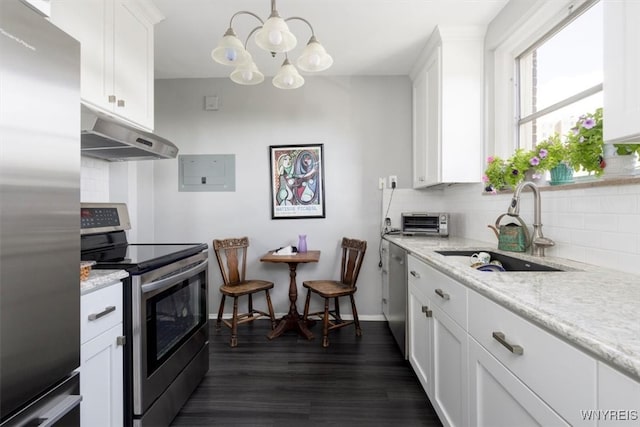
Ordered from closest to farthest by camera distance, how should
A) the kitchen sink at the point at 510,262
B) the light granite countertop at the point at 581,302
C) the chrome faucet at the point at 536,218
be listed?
the light granite countertop at the point at 581,302 < the kitchen sink at the point at 510,262 < the chrome faucet at the point at 536,218

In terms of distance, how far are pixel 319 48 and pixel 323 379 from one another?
6.61ft

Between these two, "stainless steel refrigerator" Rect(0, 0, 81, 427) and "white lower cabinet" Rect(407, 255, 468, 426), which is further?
"white lower cabinet" Rect(407, 255, 468, 426)

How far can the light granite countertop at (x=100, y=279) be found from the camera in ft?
3.29

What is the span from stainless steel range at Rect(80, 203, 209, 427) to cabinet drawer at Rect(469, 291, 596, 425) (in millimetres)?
1376

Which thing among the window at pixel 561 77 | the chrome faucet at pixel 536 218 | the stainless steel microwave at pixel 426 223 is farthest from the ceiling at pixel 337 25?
the stainless steel microwave at pixel 426 223

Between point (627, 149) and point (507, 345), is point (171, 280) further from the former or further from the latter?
point (627, 149)

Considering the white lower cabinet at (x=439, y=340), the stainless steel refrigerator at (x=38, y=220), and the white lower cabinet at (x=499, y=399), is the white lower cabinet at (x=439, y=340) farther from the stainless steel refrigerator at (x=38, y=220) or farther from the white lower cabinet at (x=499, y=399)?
the stainless steel refrigerator at (x=38, y=220)

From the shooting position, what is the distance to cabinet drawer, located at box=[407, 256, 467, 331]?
1149mm

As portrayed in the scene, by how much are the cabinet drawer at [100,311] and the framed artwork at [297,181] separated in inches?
74.3

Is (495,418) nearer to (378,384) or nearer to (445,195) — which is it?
(378,384)

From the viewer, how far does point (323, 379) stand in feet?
6.34

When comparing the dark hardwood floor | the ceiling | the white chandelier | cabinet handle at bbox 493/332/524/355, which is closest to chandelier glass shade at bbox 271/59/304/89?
the white chandelier

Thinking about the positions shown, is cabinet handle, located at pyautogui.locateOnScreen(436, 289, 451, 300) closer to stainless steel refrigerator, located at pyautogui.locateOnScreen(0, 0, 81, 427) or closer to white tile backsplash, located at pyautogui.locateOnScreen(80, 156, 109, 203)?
stainless steel refrigerator, located at pyautogui.locateOnScreen(0, 0, 81, 427)

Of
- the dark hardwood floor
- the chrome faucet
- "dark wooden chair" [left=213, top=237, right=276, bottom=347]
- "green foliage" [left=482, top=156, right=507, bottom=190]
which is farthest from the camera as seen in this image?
"dark wooden chair" [left=213, top=237, right=276, bottom=347]
